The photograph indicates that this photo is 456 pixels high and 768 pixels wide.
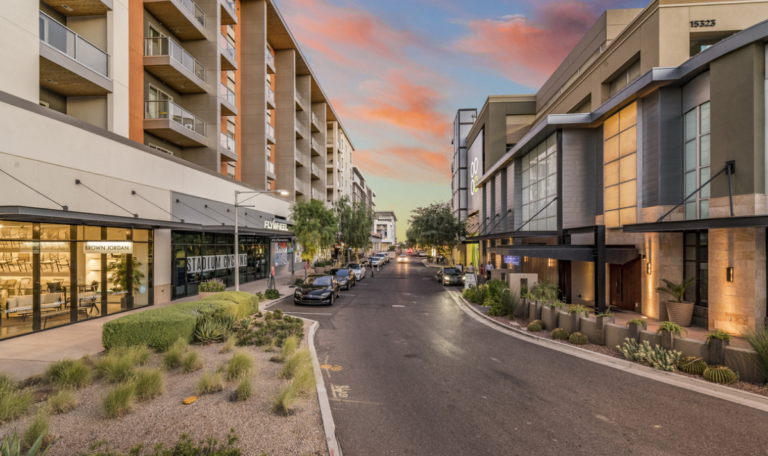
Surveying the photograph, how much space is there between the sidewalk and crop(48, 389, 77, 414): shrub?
2.43m

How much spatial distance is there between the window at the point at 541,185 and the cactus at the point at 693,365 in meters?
14.4

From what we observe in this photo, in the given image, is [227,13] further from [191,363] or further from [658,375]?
[658,375]

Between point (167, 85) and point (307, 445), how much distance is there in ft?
78.6

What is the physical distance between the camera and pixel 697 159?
13.1m

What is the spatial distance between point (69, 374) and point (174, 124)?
1595 centimetres

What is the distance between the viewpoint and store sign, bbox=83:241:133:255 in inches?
540

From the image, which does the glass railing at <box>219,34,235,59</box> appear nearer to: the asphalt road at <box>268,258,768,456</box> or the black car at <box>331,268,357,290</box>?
the black car at <box>331,268,357,290</box>

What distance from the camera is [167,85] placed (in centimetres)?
2152

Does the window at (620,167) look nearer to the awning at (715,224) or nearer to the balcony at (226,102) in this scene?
the awning at (715,224)

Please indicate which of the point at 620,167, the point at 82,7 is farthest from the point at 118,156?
the point at 620,167

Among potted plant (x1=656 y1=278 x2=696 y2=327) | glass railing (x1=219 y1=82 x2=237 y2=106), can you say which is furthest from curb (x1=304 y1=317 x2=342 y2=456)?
glass railing (x1=219 y1=82 x2=237 y2=106)

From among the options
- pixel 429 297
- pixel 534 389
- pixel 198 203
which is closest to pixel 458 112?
pixel 429 297

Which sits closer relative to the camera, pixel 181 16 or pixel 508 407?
pixel 508 407

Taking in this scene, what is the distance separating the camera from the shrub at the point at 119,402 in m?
5.92
